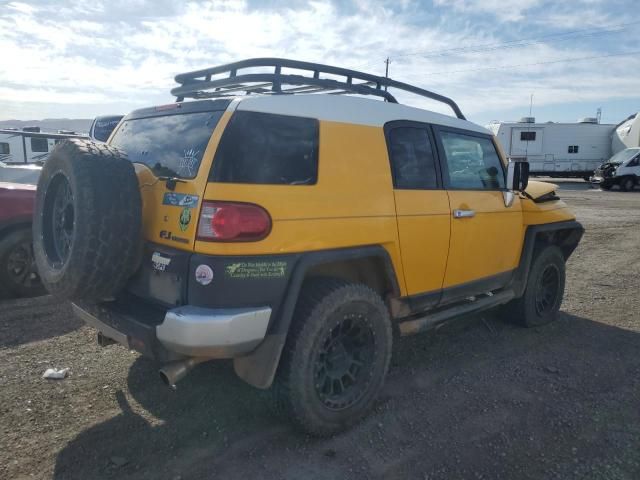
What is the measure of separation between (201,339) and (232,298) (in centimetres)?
25

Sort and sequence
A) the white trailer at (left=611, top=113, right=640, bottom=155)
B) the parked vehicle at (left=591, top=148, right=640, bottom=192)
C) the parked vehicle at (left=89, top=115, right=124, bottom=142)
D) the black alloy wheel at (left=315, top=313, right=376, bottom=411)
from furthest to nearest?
1. the white trailer at (left=611, top=113, right=640, bottom=155)
2. the parked vehicle at (left=591, top=148, right=640, bottom=192)
3. the parked vehicle at (left=89, top=115, right=124, bottom=142)
4. the black alloy wheel at (left=315, top=313, right=376, bottom=411)

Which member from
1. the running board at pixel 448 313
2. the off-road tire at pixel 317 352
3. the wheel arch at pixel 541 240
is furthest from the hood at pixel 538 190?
the off-road tire at pixel 317 352

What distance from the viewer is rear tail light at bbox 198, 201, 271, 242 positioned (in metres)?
2.57

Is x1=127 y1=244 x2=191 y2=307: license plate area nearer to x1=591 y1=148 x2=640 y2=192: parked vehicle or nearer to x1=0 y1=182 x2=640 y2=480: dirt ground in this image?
x1=0 y1=182 x2=640 y2=480: dirt ground

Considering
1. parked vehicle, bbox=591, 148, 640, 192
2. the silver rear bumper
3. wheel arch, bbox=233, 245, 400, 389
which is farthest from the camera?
parked vehicle, bbox=591, 148, 640, 192

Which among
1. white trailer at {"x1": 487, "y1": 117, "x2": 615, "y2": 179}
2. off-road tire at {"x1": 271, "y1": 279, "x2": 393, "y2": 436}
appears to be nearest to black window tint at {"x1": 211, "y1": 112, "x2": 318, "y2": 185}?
off-road tire at {"x1": 271, "y1": 279, "x2": 393, "y2": 436}

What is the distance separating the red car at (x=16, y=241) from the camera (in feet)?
17.8

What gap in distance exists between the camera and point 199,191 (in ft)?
8.60

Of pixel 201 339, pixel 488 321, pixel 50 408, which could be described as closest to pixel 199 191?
pixel 201 339

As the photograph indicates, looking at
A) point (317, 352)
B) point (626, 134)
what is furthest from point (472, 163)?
point (626, 134)

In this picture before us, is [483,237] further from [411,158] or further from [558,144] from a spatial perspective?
[558,144]

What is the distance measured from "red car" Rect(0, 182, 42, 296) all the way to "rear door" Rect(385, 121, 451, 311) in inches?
167

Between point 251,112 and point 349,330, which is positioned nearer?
point 251,112

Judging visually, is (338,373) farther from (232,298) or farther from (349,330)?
(232,298)
